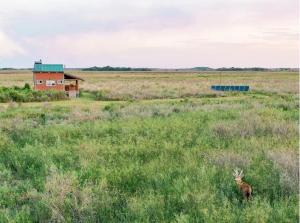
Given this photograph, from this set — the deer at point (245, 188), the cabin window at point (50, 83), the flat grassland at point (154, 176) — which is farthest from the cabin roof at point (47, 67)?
the deer at point (245, 188)

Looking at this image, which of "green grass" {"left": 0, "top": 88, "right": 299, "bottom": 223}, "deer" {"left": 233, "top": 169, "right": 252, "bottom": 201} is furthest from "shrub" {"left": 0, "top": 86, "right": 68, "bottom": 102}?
"deer" {"left": 233, "top": 169, "right": 252, "bottom": 201}

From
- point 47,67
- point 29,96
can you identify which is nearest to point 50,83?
point 47,67

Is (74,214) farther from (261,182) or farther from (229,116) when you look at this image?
(229,116)

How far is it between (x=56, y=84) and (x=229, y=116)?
23.6 meters

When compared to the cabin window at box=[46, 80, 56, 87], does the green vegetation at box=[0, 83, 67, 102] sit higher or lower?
lower

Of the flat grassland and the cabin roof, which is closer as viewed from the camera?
the flat grassland

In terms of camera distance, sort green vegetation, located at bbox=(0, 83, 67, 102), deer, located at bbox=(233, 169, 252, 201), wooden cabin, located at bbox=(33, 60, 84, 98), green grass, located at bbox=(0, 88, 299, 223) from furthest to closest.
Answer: wooden cabin, located at bbox=(33, 60, 84, 98) → green vegetation, located at bbox=(0, 83, 67, 102) → deer, located at bbox=(233, 169, 252, 201) → green grass, located at bbox=(0, 88, 299, 223)

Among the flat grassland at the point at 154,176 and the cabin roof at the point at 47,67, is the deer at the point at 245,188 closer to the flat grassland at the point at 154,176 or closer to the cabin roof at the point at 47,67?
→ the flat grassland at the point at 154,176

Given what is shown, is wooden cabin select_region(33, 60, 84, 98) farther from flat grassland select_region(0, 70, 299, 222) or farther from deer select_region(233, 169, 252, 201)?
deer select_region(233, 169, 252, 201)

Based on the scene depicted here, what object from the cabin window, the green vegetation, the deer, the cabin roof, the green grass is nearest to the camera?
the green grass

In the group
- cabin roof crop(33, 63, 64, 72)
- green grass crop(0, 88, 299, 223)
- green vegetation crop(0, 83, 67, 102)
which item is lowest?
green vegetation crop(0, 83, 67, 102)

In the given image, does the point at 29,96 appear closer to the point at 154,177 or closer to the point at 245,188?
the point at 154,177

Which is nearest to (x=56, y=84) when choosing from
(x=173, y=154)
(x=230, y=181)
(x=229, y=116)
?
(x=229, y=116)

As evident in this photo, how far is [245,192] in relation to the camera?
6199 mm
